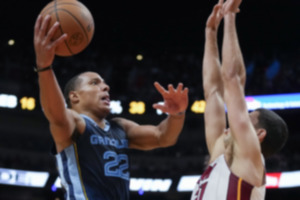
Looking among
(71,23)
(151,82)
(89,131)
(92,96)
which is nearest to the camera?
(71,23)

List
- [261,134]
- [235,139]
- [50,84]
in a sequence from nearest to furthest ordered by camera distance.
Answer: [235,139]
[261,134]
[50,84]

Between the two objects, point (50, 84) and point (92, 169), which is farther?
point (92, 169)

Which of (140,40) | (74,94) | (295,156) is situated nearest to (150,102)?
(140,40)

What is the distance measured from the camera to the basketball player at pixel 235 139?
2.51 meters

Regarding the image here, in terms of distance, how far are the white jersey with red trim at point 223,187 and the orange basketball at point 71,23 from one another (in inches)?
51.1

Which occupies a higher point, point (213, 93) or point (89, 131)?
point (213, 93)

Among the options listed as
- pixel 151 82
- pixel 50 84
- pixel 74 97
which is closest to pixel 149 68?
pixel 151 82

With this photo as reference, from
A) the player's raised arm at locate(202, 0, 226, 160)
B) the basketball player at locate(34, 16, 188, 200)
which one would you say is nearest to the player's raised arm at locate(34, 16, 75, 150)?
the basketball player at locate(34, 16, 188, 200)

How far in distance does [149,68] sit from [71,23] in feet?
43.4

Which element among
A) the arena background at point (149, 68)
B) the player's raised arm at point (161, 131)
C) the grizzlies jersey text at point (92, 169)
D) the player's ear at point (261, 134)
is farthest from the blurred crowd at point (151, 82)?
the player's ear at point (261, 134)

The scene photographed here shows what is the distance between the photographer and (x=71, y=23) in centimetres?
318

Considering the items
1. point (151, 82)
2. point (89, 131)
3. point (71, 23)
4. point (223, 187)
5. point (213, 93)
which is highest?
point (151, 82)

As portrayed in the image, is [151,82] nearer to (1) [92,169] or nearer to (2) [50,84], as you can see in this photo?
(1) [92,169]

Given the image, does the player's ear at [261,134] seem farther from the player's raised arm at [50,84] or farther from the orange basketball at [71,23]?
the orange basketball at [71,23]
